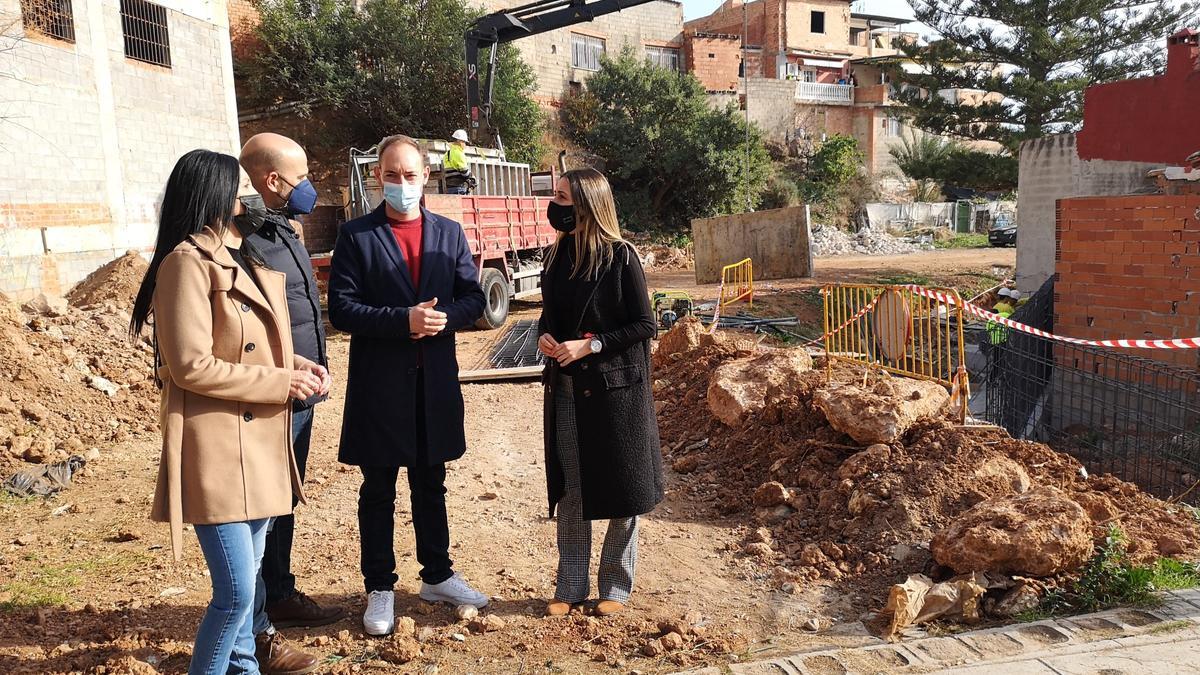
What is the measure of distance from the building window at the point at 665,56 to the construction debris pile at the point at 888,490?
94.7ft

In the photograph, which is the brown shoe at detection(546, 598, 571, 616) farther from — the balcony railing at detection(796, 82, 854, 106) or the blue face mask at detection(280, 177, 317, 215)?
the balcony railing at detection(796, 82, 854, 106)

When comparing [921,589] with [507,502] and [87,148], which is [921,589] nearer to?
[507,502]

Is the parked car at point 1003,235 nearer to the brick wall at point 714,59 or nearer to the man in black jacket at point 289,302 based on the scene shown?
the brick wall at point 714,59

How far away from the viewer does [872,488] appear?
13.2ft

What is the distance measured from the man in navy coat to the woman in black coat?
0.37 meters

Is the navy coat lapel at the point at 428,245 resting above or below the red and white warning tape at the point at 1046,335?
above

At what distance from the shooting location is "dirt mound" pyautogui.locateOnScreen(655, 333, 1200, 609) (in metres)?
3.60

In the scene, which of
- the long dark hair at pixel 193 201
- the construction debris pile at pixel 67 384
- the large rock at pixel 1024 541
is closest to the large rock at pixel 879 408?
the large rock at pixel 1024 541

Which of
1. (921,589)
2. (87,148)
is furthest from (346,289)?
(87,148)

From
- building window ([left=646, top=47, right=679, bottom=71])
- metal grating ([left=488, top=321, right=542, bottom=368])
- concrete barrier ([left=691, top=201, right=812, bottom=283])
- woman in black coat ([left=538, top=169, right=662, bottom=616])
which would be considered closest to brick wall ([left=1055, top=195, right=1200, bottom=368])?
metal grating ([left=488, top=321, right=542, bottom=368])

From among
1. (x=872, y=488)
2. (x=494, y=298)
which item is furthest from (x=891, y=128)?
(x=872, y=488)

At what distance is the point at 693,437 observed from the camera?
18.3 feet

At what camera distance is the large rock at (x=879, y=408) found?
14.1ft

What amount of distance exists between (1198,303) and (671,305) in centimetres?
593
